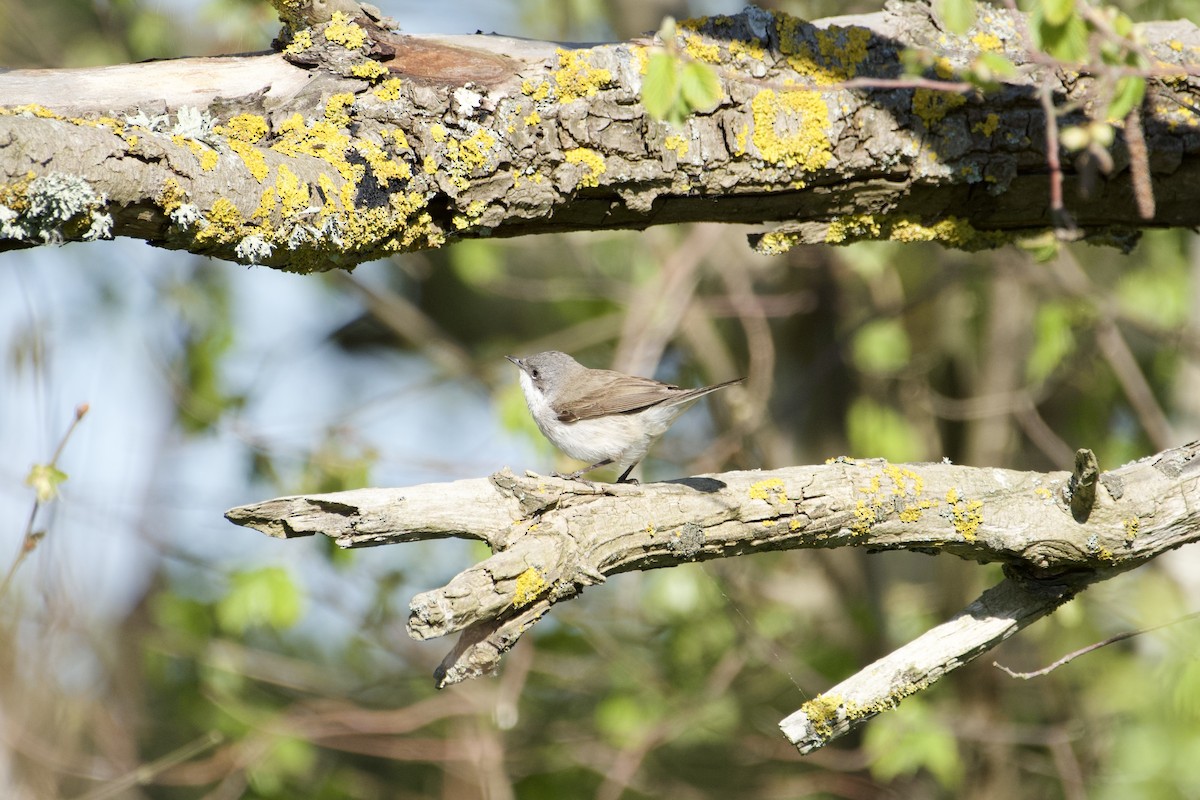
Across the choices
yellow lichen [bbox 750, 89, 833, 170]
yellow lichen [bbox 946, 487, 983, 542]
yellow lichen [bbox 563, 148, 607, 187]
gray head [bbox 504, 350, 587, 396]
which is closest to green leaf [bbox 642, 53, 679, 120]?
yellow lichen [bbox 563, 148, 607, 187]

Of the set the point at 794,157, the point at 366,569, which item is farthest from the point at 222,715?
the point at 794,157

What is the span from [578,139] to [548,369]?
7.05 ft

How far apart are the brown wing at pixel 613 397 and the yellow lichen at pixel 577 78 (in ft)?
4.95

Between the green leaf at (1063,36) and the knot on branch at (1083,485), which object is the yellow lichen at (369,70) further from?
the knot on branch at (1083,485)

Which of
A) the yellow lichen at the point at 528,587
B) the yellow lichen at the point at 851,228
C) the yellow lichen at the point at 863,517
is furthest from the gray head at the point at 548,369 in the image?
the yellow lichen at the point at 528,587

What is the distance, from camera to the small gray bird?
14.1 feet

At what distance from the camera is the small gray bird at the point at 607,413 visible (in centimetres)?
429

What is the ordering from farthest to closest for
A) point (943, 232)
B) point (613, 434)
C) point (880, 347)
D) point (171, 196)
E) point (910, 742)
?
point (880, 347)
point (910, 742)
point (613, 434)
point (943, 232)
point (171, 196)

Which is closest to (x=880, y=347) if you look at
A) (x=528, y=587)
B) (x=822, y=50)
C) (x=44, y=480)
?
(x=822, y=50)

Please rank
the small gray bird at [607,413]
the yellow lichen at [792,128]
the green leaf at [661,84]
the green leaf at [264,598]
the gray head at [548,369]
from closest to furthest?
the green leaf at [661,84] < the yellow lichen at [792,128] < the small gray bird at [607,413] < the gray head at [548,369] < the green leaf at [264,598]

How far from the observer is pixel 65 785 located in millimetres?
6449

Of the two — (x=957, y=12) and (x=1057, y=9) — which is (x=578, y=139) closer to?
(x=957, y=12)

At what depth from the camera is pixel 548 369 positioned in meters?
5.08

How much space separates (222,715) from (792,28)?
563cm
